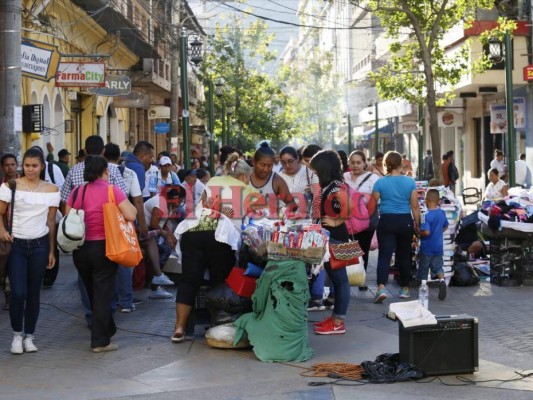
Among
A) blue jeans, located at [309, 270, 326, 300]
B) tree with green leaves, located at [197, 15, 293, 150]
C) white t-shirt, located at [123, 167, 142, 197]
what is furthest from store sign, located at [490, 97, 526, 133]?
tree with green leaves, located at [197, 15, 293, 150]

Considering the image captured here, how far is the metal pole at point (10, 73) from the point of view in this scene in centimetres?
1291

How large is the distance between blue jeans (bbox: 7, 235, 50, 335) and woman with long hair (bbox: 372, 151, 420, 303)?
13.8 ft

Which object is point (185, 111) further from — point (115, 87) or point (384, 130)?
point (384, 130)

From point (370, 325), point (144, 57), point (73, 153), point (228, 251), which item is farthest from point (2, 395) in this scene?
point (144, 57)

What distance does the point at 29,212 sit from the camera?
888 centimetres

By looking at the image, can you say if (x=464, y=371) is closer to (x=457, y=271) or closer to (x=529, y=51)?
(x=457, y=271)

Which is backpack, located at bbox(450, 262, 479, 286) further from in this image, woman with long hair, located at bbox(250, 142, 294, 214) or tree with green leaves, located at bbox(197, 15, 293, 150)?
tree with green leaves, located at bbox(197, 15, 293, 150)

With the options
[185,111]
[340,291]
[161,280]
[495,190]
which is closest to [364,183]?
[161,280]

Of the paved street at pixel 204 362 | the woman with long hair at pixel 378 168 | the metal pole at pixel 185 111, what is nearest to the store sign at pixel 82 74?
the metal pole at pixel 185 111

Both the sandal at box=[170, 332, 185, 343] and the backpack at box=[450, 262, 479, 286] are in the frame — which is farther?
the backpack at box=[450, 262, 479, 286]

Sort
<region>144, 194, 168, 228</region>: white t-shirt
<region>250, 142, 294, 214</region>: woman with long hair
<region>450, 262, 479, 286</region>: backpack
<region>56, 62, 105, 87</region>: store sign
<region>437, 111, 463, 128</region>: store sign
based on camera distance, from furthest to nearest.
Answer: <region>437, 111, 463, 128</region>: store sign → <region>56, 62, 105, 87</region>: store sign → <region>450, 262, 479, 286</region>: backpack → <region>144, 194, 168, 228</region>: white t-shirt → <region>250, 142, 294, 214</region>: woman with long hair

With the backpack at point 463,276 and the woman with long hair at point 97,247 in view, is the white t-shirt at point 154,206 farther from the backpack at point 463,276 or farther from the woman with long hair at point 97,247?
the backpack at point 463,276

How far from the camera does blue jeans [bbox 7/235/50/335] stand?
884cm

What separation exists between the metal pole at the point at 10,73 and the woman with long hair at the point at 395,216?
469cm
